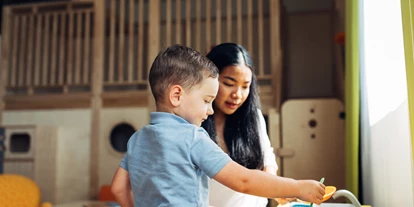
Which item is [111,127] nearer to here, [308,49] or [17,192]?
[17,192]

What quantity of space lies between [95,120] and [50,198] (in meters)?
0.71

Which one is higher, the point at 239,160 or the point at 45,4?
the point at 45,4

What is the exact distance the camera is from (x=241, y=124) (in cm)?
153

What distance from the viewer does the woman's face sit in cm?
143

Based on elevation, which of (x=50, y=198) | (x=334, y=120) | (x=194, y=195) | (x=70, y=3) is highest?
(x=70, y=3)

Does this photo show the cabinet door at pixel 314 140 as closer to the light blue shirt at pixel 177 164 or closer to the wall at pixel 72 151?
the wall at pixel 72 151

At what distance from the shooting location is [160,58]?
0.95 metres

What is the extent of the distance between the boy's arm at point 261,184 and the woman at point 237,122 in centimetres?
61

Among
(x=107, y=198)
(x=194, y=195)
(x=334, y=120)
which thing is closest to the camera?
(x=194, y=195)

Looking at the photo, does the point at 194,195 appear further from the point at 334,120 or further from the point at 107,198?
the point at 107,198

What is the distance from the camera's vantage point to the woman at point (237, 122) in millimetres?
1427

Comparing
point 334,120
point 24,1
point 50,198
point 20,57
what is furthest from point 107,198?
point 24,1

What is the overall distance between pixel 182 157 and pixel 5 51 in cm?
342

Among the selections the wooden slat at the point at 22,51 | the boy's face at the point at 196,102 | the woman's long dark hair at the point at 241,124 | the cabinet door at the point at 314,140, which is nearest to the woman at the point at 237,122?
the woman's long dark hair at the point at 241,124
